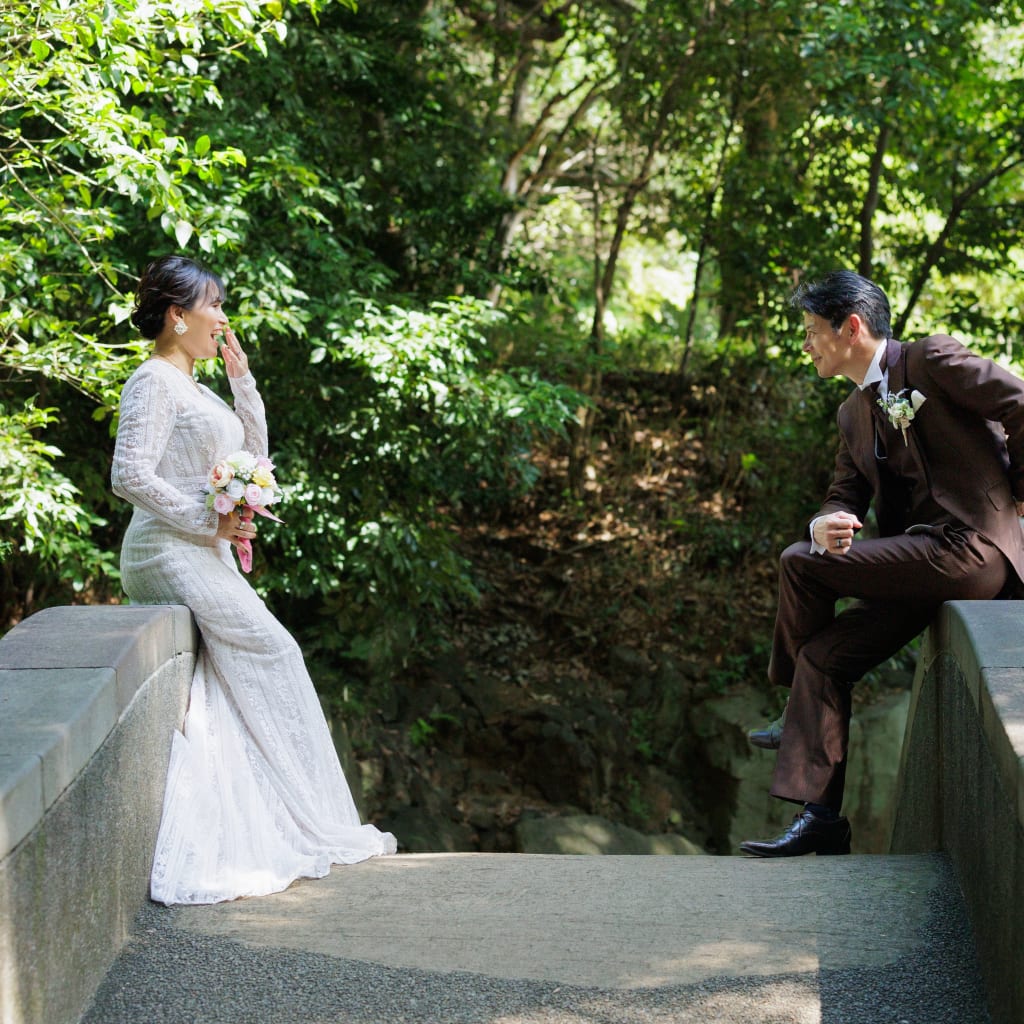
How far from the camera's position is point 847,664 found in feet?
15.2

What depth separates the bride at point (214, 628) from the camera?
4121mm

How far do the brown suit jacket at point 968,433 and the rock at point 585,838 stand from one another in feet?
16.8

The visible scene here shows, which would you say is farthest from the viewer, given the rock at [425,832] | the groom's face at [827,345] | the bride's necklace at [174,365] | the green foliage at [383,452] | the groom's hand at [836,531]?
the rock at [425,832]

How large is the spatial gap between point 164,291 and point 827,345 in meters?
2.52

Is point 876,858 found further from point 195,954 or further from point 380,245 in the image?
point 380,245

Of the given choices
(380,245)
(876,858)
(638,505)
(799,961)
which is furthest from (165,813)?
Answer: (638,505)

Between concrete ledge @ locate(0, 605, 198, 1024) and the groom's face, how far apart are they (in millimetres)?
2592

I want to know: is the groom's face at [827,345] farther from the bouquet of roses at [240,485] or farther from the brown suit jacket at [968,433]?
the bouquet of roses at [240,485]

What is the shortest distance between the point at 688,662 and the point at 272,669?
7.04 meters

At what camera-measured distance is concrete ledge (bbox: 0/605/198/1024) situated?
2.57 m

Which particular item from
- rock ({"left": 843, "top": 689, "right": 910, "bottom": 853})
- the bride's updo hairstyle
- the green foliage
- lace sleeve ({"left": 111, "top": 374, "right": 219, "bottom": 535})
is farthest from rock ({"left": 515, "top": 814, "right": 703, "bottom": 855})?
the bride's updo hairstyle

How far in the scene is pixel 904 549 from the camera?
435cm

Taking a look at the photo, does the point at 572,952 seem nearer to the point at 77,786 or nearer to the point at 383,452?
the point at 77,786

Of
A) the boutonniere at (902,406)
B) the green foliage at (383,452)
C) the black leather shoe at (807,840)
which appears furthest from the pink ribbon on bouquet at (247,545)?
the green foliage at (383,452)
